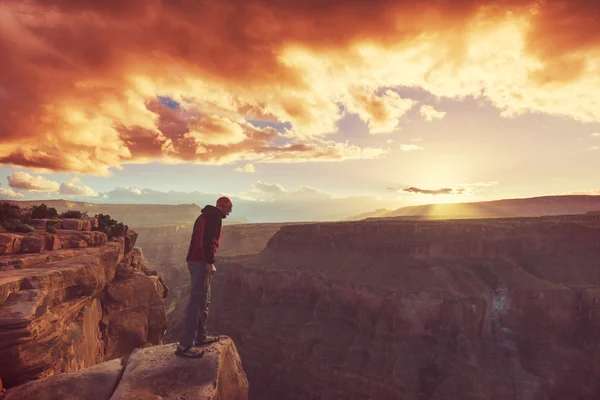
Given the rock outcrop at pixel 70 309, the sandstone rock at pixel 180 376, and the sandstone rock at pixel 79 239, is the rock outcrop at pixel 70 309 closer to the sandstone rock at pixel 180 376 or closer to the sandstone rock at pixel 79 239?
the sandstone rock at pixel 79 239

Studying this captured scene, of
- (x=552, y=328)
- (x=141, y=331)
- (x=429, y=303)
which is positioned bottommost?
(x=552, y=328)

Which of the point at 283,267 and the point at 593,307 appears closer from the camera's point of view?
the point at 593,307

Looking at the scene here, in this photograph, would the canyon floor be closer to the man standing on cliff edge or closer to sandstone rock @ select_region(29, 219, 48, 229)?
sandstone rock @ select_region(29, 219, 48, 229)

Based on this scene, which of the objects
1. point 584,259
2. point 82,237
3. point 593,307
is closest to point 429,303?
point 593,307

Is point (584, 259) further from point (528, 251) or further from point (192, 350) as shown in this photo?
point (192, 350)

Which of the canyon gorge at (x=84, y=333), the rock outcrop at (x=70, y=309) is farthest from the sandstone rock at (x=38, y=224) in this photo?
the rock outcrop at (x=70, y=309)
